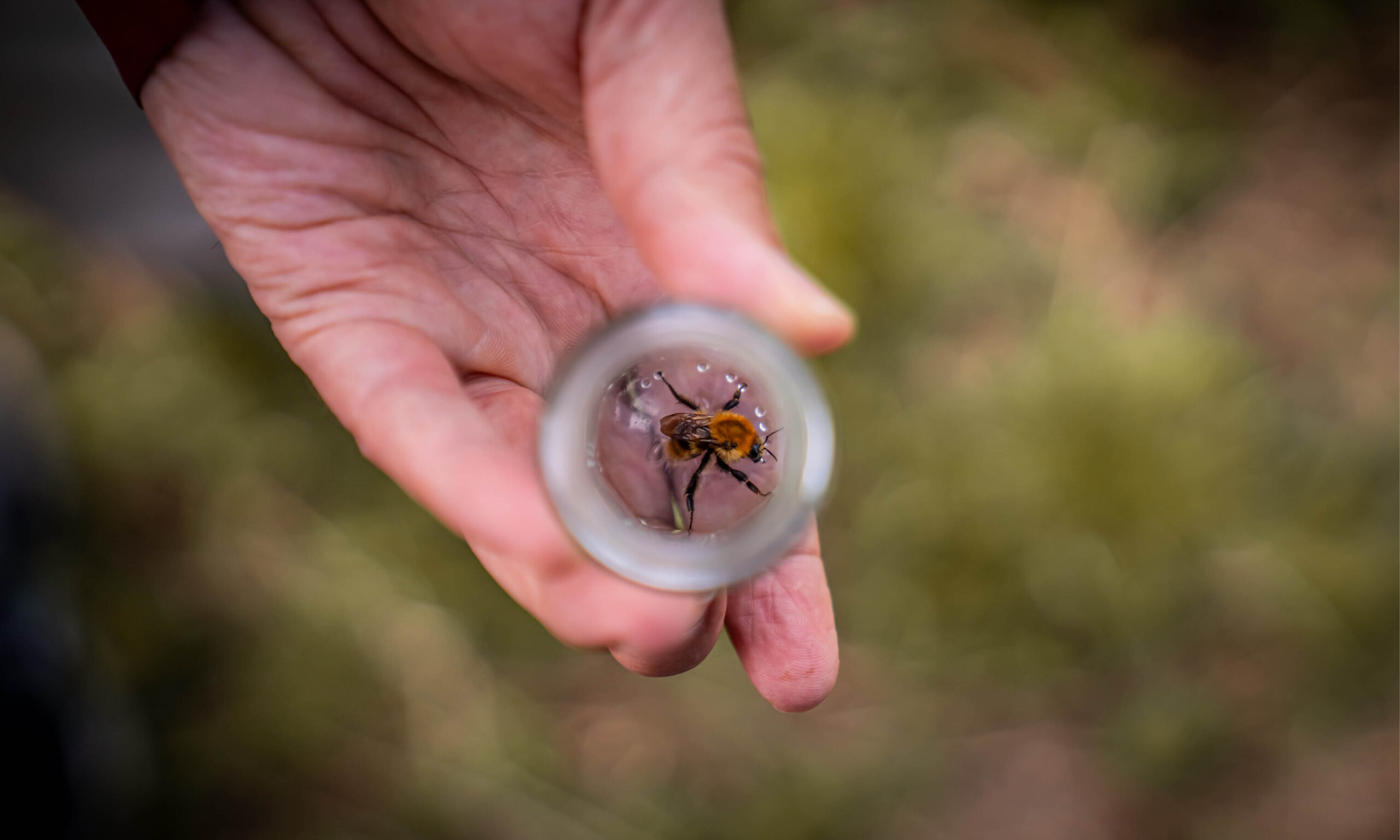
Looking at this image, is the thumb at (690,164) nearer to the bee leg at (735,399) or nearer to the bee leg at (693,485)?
the bee leg at (735,399)

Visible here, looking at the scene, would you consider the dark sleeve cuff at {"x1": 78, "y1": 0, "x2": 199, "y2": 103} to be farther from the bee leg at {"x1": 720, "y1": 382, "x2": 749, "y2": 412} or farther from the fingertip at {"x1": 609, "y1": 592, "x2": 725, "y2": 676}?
the fingertip at {"x1": 609, "y1": 592, "x2": 725, "y2": 676}

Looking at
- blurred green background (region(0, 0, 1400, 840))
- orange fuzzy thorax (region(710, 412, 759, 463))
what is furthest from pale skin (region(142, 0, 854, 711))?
blurred green background (region(0, 0, 1400, 840))

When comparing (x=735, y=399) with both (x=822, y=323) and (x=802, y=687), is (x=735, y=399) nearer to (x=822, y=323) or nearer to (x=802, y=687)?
(x=822, y=323)

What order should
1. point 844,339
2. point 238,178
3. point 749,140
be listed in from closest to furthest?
point 844,339 → point 749,140 → point 238,178

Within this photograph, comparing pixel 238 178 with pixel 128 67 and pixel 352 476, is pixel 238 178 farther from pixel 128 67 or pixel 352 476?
pixel 352 476

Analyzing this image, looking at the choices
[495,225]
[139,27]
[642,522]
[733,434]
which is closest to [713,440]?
[733,434]

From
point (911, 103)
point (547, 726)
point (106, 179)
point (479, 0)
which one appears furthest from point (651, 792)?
point (106, 179)

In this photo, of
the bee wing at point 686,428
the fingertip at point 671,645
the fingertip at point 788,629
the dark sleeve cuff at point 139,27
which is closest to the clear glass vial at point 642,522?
the fingertip at point 671,645
